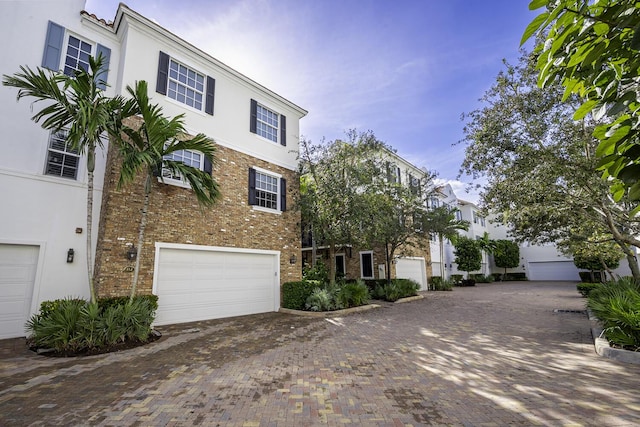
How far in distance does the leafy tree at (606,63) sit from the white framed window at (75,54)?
1204 cm

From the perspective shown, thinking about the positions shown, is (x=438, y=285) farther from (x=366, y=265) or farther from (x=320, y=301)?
(x=320, y=301)

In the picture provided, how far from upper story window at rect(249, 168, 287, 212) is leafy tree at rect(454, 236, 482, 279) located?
20217mm

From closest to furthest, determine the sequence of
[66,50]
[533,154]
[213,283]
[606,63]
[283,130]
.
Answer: [606,63] → [533,154] → [66,50] → [213,283] → [283,130]

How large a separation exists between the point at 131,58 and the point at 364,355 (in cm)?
1103

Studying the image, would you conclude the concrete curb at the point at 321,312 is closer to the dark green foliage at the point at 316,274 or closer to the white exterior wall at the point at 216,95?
the dark green foliage at the point at 316,274

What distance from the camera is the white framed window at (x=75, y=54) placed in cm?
942

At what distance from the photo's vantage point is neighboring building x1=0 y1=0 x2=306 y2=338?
27.2 feet

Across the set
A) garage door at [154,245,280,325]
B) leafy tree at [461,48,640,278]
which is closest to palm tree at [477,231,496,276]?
leafy tree at [461,48,640,278]

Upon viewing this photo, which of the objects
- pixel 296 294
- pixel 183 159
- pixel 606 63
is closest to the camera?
pixel 606 63

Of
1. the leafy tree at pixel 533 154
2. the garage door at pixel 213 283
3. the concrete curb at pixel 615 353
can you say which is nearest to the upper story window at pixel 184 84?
the garage door at pixel 213 283

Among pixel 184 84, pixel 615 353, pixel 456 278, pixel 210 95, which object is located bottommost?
pixel 615 353

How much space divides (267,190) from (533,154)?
9.40 m

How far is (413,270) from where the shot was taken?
22.1m

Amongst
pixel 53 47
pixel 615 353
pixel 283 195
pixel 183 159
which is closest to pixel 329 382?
pixel 615 353
